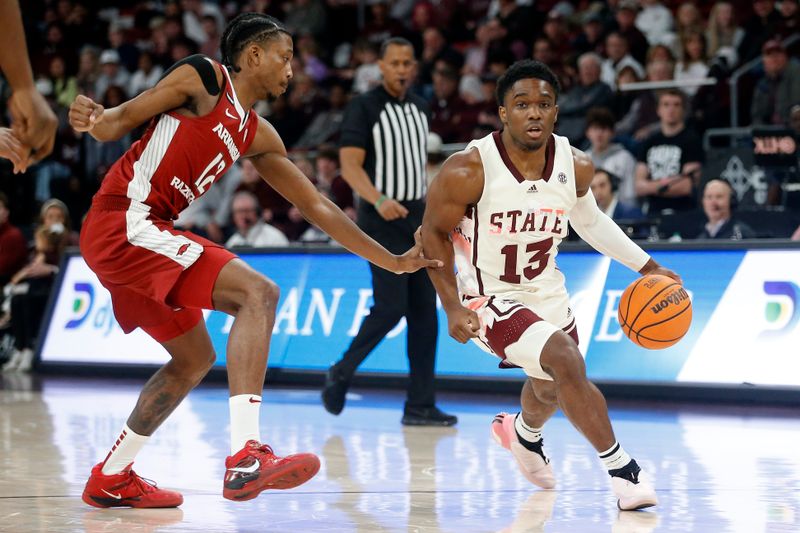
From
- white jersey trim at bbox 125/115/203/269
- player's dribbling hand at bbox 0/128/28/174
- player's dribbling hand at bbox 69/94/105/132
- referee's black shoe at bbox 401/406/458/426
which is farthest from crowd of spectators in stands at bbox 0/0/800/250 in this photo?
player's dribbling hand at bbox 0/128/28/174

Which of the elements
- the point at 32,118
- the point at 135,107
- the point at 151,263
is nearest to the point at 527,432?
the point at 151,263

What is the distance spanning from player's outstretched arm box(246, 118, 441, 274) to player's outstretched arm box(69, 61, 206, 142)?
0.44 meters

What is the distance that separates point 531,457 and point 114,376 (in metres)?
6.66

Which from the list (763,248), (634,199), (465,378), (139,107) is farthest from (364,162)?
(634,199)

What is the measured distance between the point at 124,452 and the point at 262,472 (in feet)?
3.03

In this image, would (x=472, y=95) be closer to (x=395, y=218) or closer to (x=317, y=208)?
(x=395, y=218)

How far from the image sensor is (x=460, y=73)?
14.7 m

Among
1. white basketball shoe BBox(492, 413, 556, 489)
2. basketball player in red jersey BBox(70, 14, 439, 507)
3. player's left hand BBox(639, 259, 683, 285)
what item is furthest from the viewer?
player's left hand BBox(639, 259, 683, 285)

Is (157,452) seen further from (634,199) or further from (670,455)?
(634,199)

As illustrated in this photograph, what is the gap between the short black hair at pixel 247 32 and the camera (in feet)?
16.6

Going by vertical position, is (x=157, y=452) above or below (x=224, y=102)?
below

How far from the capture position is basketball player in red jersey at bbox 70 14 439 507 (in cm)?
471

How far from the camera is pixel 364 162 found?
8.10 meters

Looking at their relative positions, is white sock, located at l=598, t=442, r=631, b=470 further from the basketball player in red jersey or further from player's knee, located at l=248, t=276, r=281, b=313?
player's knee, located at l=248, t=276, r=281, b=313
